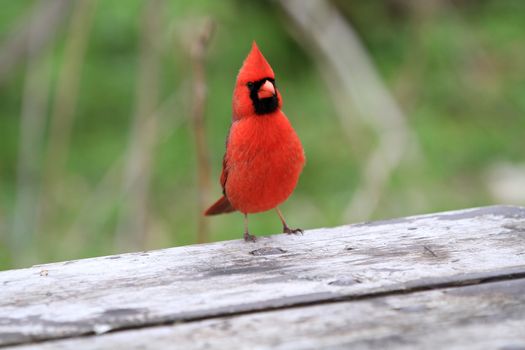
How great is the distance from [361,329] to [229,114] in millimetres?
3319

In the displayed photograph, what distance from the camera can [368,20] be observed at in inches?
227

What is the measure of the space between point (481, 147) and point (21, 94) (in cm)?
248

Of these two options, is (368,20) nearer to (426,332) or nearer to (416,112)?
(416,112)

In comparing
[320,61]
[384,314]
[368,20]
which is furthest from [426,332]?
[368,20]

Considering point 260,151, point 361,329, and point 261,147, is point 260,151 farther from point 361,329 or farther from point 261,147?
point 361,329

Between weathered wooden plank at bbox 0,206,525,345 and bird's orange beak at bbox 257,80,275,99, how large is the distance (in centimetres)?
41

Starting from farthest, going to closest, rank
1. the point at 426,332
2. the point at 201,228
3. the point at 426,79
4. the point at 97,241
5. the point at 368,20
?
1. the point at 368,20
2. the point at 426,79
3. the point at 97,241
4. the point at 201,228
5. the point at 426,332

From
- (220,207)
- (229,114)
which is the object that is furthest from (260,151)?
(229,114)

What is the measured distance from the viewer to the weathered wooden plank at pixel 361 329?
5.27 feet

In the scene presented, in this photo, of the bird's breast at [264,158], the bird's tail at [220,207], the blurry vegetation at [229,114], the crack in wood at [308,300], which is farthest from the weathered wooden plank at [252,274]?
the blurry vegetation at [229,114]

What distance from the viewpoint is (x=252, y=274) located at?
2014mm

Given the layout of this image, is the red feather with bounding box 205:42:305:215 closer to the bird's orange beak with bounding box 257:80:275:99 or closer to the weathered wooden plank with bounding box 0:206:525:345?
the bird's orange beak with bounding box 257:80:275:99

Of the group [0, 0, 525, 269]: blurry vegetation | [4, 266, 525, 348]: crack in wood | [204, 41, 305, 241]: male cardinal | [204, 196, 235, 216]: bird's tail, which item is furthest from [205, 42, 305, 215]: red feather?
[0, 0, 525, 269]: blurry vegetation

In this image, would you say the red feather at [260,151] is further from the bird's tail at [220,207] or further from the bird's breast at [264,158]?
the bird's tail at [220,207]
